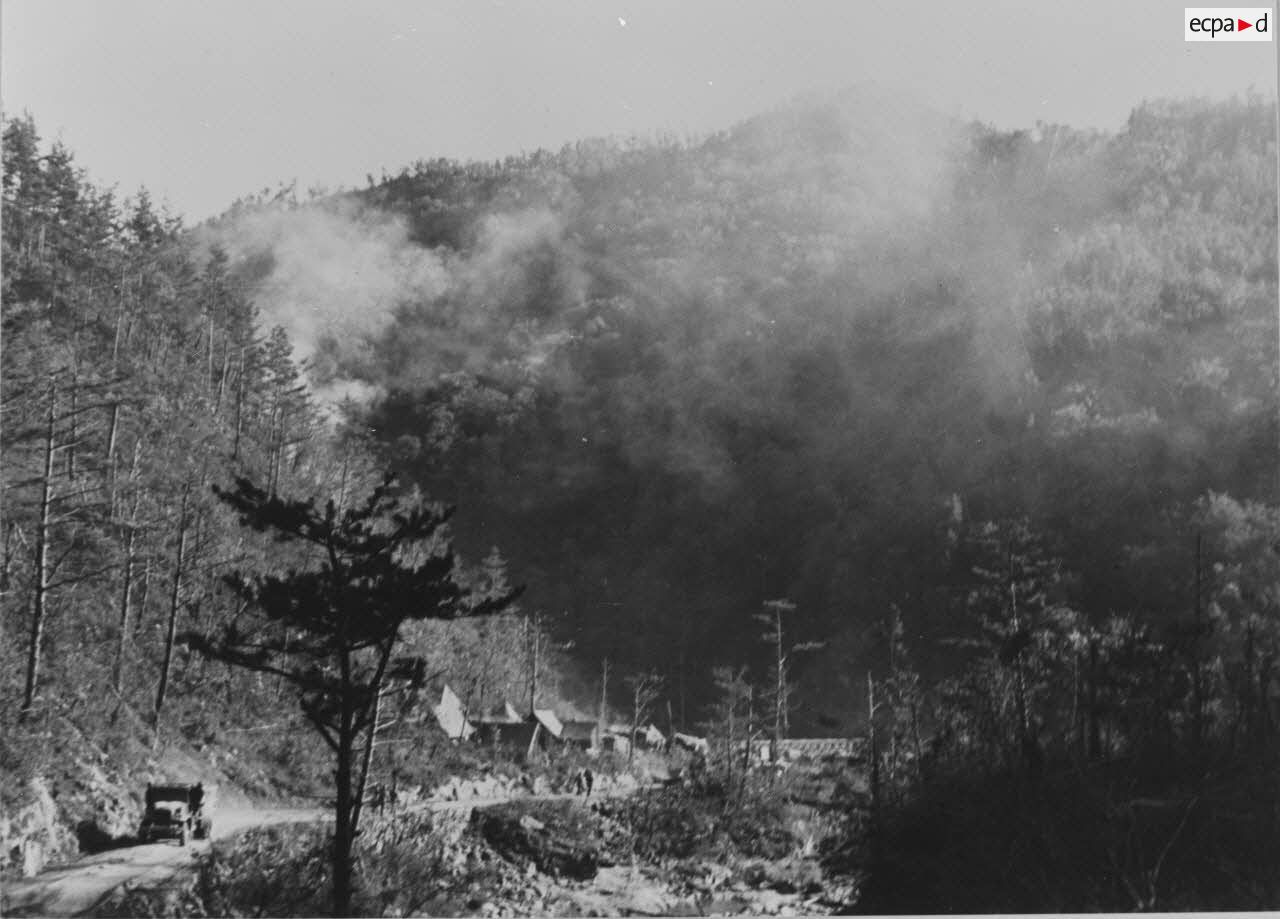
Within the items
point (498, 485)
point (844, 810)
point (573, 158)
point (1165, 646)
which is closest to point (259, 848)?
point (498, 485)

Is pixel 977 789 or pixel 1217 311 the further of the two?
pixel 1217 311

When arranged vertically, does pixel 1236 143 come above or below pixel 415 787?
above

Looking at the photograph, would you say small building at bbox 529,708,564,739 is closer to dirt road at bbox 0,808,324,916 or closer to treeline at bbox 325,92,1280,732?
treeline at bbox 325,92,1280,732

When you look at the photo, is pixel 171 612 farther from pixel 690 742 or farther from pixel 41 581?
pixel 690 742

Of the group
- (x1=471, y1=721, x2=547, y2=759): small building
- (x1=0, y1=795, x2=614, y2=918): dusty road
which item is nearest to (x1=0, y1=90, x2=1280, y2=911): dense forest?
(x1=0, y1=795, x2=614, y2=918): dusty road

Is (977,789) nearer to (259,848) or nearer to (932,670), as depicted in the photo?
(932,670)
